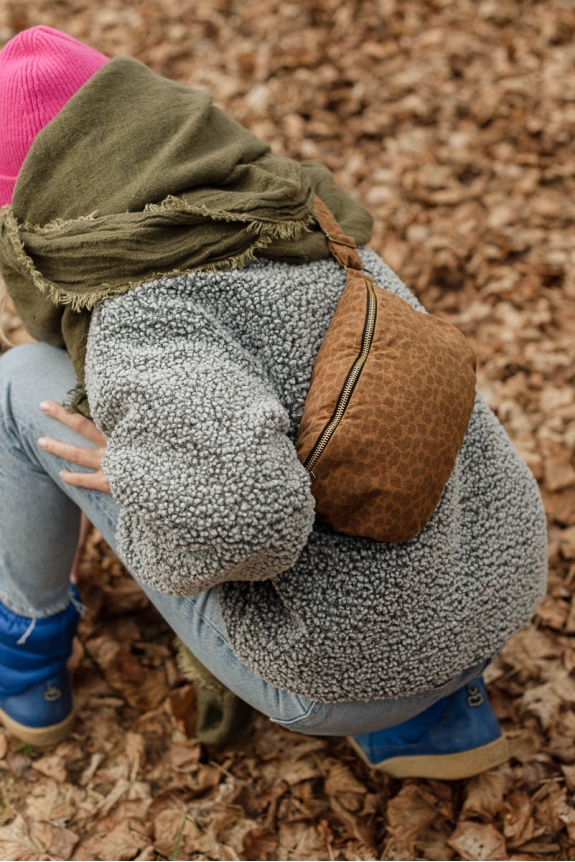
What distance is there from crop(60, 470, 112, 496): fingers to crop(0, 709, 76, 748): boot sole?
758mm

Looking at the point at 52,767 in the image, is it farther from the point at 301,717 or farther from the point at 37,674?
the point at 301,717

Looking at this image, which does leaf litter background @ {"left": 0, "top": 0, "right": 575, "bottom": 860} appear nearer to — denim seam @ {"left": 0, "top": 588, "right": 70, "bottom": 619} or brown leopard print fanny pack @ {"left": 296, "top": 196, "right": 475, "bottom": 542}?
denim seam @ {"left": 0, "top": 588, "right": 70, "bottom": 619}

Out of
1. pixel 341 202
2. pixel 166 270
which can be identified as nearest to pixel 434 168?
pixel 341 202

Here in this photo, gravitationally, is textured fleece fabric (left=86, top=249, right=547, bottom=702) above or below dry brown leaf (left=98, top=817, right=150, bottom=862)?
above

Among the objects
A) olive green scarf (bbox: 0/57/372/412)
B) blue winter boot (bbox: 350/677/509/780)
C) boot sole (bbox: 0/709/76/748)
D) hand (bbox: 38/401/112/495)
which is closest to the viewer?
olive green scarf (bbox: 0/57/372/412)

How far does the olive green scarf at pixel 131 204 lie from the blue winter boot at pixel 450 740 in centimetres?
99

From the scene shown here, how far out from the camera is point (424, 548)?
1243mm

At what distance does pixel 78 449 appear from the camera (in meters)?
1.42

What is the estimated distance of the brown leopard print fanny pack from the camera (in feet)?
3.64

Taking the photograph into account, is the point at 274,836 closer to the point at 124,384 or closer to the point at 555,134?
the point at 124,384

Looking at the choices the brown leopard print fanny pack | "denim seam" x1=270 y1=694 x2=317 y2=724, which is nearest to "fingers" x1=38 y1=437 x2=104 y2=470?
the brown leopard print fanny pack

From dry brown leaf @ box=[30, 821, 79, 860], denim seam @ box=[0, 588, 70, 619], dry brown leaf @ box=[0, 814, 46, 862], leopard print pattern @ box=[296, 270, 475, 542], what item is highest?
leopard print pattern @ box=[296, 270, 475, 542]

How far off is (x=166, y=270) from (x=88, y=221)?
5.9 inches

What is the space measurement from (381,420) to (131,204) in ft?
1.71
